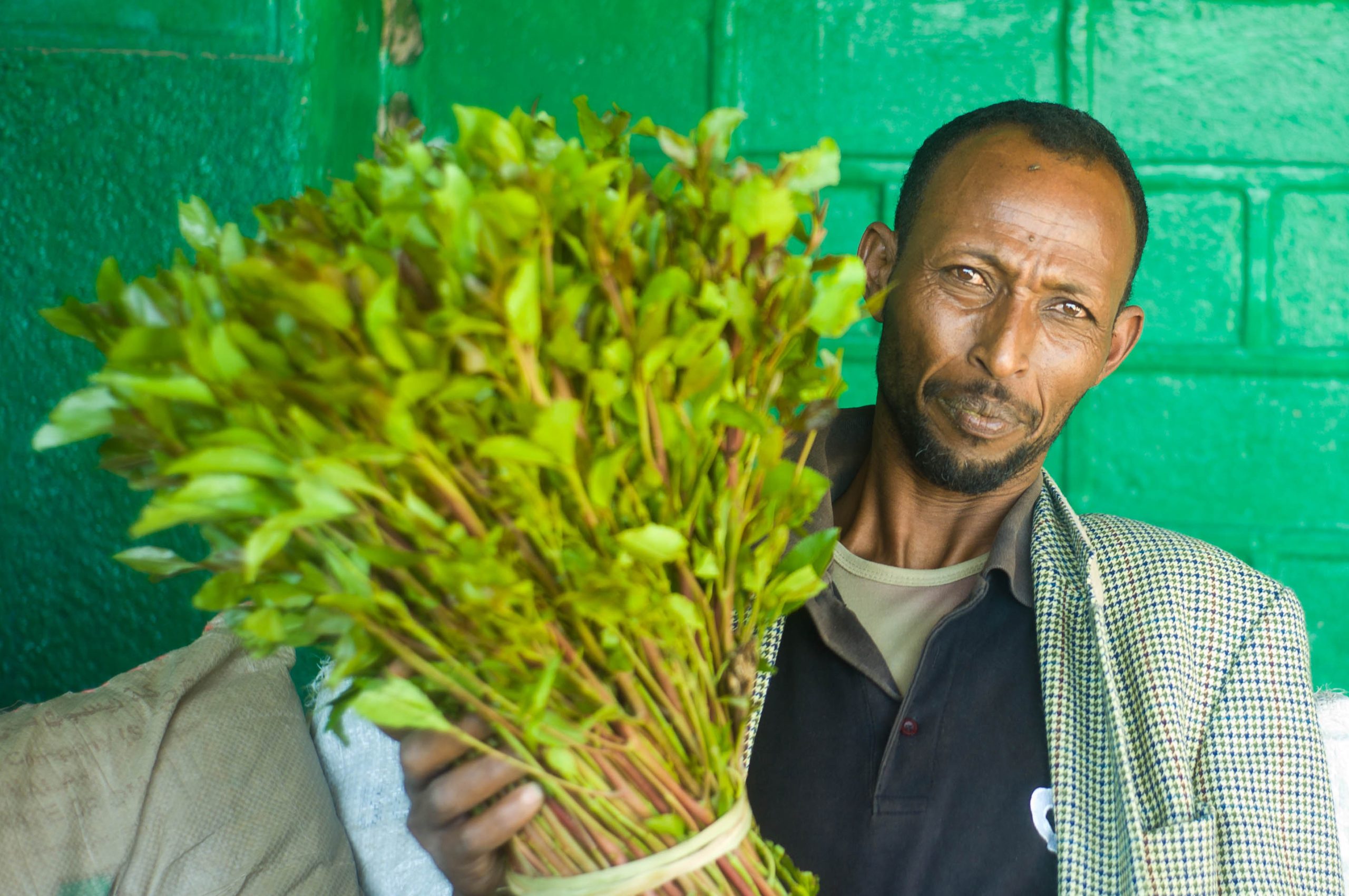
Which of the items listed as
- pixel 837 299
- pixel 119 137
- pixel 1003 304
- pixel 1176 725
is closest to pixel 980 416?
pixel 1003 304

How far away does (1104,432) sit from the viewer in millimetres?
1949

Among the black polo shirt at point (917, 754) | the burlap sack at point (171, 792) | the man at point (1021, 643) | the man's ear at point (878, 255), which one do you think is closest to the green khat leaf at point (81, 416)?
the man at point (1021, 643)

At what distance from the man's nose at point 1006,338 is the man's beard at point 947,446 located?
0.03 meters

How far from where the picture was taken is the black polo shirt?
1.17 m

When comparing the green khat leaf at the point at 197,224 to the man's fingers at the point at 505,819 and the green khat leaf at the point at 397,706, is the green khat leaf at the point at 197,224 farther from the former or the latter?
the man's fingers at the point at 505,819

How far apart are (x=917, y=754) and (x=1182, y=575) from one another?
15.1 inches

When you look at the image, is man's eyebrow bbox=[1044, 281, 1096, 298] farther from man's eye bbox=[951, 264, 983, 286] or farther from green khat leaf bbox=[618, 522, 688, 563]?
green khat leaf bbox=[618, 522, 688, 563]

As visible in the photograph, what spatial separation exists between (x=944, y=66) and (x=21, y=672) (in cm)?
190

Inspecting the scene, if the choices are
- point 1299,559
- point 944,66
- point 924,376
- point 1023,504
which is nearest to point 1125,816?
point 1023,504

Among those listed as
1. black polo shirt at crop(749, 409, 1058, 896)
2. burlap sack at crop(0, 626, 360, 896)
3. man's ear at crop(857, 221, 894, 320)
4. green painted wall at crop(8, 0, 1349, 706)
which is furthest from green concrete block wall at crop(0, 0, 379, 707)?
black polo shirt at crop(749, 409, 1058, 896)

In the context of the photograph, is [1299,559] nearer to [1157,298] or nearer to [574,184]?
[1157,298]

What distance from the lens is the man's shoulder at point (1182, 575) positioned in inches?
48.6

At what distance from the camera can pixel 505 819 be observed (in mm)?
711

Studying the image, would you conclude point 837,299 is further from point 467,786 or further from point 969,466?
point 969,466
